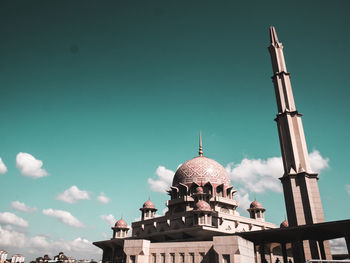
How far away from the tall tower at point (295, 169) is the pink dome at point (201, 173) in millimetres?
12235

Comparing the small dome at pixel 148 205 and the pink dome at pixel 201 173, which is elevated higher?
the pink dome at pixel 201 173

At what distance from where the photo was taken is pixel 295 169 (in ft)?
84.2

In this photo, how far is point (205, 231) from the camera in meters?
28.0

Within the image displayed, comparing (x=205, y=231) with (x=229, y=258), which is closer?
(x=229, y=258)

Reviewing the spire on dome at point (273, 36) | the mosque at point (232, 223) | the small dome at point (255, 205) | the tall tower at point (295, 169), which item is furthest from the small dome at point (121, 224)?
the spire on dome at point (273, 36)

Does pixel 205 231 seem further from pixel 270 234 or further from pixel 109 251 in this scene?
pixel 109 251

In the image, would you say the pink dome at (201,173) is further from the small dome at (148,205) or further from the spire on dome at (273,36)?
the spire on dome at (273,36)

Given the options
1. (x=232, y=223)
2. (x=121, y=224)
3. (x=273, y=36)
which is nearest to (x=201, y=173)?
(x=232, y=223)

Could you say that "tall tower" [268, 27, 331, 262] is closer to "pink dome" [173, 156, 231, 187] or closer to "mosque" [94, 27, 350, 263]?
"mosque" [94, 27, 350, 263]

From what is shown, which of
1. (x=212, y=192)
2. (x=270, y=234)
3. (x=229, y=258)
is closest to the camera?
(x=229, y=258)

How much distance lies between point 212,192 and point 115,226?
14.1 meters

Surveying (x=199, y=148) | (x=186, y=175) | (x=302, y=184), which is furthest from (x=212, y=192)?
(x=302, y=184)

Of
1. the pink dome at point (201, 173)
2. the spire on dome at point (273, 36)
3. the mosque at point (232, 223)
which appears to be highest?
the spire on dome at point (273, 36)

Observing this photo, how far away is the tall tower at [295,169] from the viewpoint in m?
23.4
